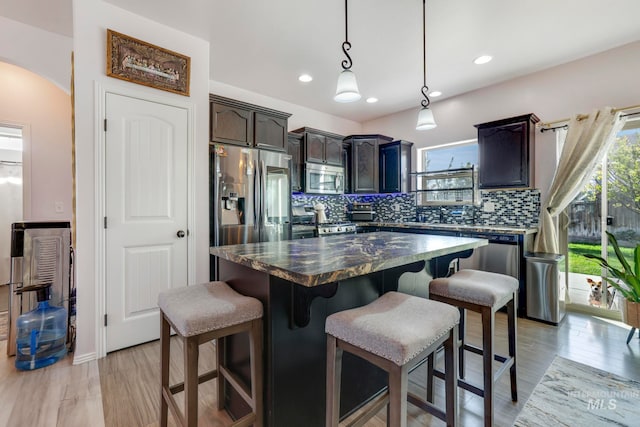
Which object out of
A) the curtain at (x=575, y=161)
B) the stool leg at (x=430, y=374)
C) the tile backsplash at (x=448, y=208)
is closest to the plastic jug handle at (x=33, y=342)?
the stool leg at (x=430, y=374)

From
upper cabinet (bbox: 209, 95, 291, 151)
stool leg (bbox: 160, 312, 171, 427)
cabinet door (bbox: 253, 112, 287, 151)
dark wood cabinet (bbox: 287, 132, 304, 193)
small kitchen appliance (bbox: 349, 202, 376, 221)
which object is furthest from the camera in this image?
small kitchen appliance (bbox: 349, 202, 376, 221)

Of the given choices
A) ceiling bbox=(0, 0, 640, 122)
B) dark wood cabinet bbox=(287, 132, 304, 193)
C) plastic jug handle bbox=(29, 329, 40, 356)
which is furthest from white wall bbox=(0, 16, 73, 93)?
dark wood cabinet bbox=(287, 132, 304, 193)

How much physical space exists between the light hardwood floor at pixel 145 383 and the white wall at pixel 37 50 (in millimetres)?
2369

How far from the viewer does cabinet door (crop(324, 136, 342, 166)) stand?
15.1ft

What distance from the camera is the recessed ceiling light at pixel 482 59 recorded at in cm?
311

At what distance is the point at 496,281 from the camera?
1.69 metres

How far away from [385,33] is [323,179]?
2.26 metres

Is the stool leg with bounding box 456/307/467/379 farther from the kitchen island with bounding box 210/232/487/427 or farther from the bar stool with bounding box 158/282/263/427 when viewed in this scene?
the bar stool with bounding box 158/282/263/427

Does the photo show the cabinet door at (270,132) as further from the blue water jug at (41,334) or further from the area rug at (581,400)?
the area rug at (581,400)

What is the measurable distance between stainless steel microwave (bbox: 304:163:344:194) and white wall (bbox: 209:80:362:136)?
2.75 ft

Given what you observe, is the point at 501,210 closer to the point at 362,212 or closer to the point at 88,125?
the point at 362,212

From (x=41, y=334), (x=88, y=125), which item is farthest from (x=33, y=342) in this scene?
(x=88, y=125)

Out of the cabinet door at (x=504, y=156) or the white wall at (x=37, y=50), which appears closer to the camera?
the white wall at (x=37, y=50)

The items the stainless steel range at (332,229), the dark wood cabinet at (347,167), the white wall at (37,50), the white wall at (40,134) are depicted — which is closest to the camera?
the white wall at (37,50)
